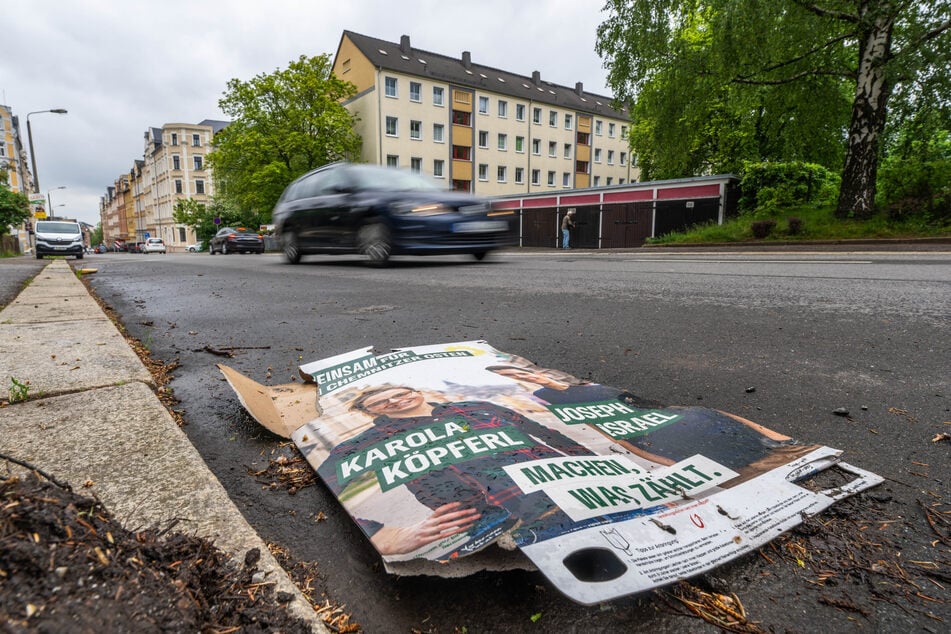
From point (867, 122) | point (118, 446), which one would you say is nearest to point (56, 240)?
point (118, 446)

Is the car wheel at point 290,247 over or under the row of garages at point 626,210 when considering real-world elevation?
under

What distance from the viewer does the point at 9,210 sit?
21.0 meters

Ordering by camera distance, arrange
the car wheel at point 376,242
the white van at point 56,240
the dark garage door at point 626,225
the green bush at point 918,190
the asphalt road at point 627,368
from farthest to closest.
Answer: the dark garage door at point 626,225, the white van at point 56,240, the green bush at point 918,190, the car wheel at point 376,242, the asphalt road at point 627,368

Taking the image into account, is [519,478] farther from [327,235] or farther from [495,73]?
[495,73]

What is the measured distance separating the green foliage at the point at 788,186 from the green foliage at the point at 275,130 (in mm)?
26667

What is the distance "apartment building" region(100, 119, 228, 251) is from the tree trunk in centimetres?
6168

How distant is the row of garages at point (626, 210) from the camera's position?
1927cm

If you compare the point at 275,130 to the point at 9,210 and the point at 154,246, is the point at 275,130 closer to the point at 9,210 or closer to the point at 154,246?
the point at 9,210

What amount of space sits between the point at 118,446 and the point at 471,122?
44.1m

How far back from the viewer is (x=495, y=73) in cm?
4722

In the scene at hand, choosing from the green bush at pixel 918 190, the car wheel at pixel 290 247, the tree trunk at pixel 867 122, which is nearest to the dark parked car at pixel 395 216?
the car wheel at pixel 290 247

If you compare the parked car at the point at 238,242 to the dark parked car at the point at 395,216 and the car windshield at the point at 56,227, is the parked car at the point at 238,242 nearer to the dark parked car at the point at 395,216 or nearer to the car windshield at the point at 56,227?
the car windshield at the point at 56,227

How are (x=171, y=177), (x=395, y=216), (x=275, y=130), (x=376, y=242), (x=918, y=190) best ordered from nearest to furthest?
(x=395, y=216), (x=376, y=242), (x=918, y=190), (x=275, y=130), (x=171, y=177)

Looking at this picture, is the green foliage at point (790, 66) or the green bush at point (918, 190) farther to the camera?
the green bush at point (918, 190)
